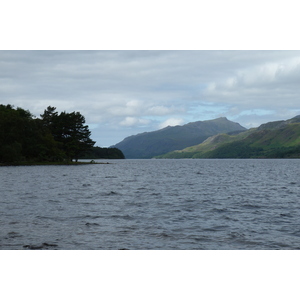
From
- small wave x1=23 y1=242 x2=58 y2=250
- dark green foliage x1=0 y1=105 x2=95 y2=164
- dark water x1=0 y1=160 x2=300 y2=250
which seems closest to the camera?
small wave x1=23 y1=242 x2=58 y2=250

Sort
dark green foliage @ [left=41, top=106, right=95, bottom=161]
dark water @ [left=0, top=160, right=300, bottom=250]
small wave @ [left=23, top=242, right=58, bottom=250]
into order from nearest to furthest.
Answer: small wave @ [left=23, top=242, right=58, bottom=250] → dark water @ [left=0, top=160, right=300, bottom=250] → dark green foliage @ [left=41, top=106, right=95, bottom=161]

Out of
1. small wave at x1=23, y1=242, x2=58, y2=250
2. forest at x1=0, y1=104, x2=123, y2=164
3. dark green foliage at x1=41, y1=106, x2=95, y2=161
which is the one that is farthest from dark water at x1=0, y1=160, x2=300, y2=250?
dark green foliage at x1=41, y1=106, x2=95, y2=161

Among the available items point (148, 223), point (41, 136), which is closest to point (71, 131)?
point (41, 136)

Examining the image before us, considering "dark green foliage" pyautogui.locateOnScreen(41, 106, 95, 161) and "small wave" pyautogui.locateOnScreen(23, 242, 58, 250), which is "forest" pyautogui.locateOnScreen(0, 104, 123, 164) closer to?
"dark green foliage" pyautogui.locateOnScreen(41, 106, 95, 161)

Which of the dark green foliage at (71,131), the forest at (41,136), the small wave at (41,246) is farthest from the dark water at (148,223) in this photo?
the dark green foliage at (71,131)

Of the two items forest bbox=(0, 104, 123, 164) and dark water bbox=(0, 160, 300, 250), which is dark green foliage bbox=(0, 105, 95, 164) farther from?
dark water bbox=(0, 160, 300, 250)

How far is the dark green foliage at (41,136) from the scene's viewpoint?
138m

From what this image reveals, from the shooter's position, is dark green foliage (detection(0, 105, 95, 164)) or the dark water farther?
dark green foliage (detection(0, 105, 95, 164))

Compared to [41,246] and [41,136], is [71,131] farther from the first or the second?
[41,246]

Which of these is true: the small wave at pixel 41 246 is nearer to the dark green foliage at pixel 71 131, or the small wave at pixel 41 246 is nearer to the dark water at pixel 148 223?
the dark water at pixel 148 223

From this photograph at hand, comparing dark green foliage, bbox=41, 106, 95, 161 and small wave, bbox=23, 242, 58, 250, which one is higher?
dark green foliage, bbox=41, 106, 95, 161

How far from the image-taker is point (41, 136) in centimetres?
15375

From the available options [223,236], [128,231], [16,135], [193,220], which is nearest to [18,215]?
[128,231]

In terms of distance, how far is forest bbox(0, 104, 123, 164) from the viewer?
13850cm
